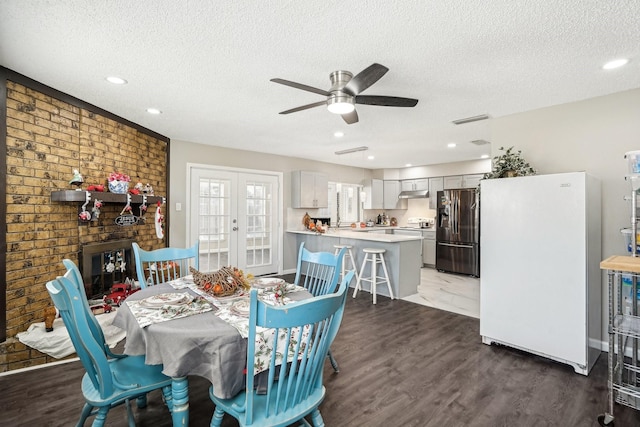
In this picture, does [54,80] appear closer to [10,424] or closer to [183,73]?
[183,73]

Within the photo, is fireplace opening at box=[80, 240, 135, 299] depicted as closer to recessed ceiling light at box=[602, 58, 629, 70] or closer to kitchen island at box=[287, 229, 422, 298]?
kitchen island at box=[287, 229, 422, 298]

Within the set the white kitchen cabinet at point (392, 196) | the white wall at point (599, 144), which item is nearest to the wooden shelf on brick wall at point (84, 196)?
the white wall at point (599, 144)

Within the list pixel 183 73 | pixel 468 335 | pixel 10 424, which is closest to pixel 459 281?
pixel 468 335

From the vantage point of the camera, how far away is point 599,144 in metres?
2.99

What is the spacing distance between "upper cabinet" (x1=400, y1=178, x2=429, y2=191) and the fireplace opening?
20.1 feet

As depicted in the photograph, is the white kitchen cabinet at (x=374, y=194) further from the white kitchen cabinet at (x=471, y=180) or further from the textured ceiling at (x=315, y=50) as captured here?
the textured ceiling at (x=315, y=50)

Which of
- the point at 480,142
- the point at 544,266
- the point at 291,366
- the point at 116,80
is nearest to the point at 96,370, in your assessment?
the point at 291,366

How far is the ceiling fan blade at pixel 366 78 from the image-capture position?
1980mm

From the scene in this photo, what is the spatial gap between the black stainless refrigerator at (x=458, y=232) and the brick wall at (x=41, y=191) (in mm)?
5752

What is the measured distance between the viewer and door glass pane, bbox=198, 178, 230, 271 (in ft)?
17.3

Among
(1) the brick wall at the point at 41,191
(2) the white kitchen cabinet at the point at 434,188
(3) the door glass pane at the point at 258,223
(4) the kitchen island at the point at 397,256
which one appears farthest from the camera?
(2) the white kitchen cabinet at the point at 434,188

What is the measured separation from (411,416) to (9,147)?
376 centimetres

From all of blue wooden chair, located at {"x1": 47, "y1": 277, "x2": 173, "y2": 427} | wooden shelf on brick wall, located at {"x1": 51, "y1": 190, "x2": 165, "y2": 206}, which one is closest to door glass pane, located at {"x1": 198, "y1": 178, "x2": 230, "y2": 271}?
wooden shelf on brick wall, located at {"x1": 51, "y1": 190, "x2": 165, "y2": 206}

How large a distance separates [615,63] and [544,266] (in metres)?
1.64
